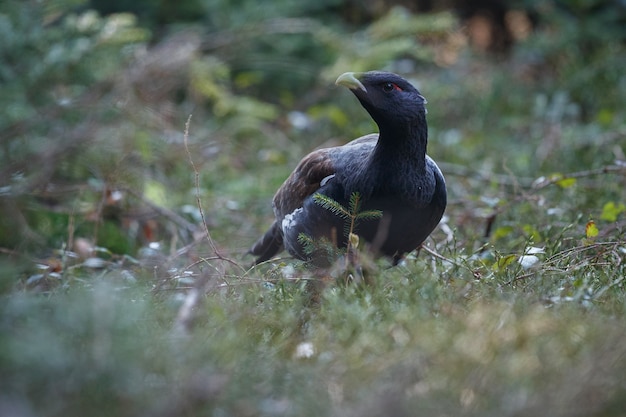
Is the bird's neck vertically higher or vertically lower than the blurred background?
higher

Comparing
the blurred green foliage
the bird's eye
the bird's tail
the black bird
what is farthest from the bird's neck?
the bird's tail

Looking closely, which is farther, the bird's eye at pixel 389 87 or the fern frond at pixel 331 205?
the bird's eye at pixel 389 87

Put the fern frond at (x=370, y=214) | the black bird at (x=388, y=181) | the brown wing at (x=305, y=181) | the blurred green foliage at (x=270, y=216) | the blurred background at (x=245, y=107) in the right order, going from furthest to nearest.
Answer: the blurred background at (x=245, y=107) < the brown wing at (x=305, y=181) < the black bird at (x=388, y=181) < the fern frond at (x=370, y=214) < the blurred green foliage at (x=270, y=216)

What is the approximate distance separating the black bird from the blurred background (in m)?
0.84

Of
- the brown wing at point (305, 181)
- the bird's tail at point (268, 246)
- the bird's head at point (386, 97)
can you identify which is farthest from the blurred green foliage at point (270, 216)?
the bird's head at point (386, 97)

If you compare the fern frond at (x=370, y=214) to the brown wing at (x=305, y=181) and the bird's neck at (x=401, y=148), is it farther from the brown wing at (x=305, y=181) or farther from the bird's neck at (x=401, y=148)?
the brown wing at (x=305, y=181)

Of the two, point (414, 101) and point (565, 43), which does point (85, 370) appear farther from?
point (565, 43)

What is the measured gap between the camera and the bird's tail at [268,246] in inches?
204

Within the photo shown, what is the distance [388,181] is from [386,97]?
1.49 ft

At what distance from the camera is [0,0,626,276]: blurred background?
5715 millimetres

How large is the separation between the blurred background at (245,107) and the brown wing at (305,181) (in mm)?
885

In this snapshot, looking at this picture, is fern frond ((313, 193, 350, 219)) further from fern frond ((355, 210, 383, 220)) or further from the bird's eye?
the bird's eye

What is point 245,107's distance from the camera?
8.77 meters

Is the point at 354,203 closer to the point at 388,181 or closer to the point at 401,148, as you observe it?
the point at 388,181
